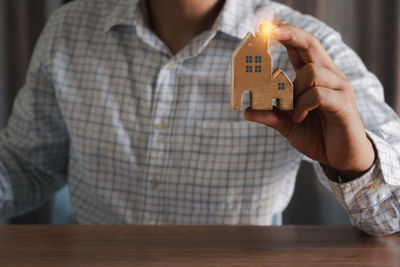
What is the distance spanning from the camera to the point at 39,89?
1.15 meters

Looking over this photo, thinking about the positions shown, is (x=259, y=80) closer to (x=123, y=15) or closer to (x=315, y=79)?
(x=315, y=79)

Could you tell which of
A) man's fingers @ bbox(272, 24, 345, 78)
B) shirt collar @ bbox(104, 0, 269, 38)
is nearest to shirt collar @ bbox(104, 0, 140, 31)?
shirt collar @ bbox(104, 0, 269, 38)

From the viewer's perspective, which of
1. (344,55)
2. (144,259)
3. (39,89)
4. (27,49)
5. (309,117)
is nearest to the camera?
(144,259)

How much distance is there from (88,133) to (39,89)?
202mm

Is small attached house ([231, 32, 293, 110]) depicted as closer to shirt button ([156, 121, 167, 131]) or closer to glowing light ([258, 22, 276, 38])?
glowing light ([258, 22, 276, 38])

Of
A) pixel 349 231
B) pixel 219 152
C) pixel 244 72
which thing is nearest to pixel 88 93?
pixel 219 152

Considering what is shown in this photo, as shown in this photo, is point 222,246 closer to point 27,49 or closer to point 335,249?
point 335,249

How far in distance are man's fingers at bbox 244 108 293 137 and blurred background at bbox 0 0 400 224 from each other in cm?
92

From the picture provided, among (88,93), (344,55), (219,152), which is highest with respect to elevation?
(344,55)

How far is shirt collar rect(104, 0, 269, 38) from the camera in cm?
100

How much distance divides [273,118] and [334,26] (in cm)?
99

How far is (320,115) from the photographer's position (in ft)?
2.37

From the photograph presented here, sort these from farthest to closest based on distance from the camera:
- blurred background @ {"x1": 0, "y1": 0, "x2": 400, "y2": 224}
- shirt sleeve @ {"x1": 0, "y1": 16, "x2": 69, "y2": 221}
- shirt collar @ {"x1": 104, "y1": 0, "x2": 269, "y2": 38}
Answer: blurred background @ {"x1": 0, "y1": 0, "x2": 400, "y2": 224}, shirt sleeve @ {"x1": 0, "y1": 16, "x2": 69, "y2": 221}, shirt collar @ {"x1": 104, "y1": 0, "x2": 269, "y2": 38}

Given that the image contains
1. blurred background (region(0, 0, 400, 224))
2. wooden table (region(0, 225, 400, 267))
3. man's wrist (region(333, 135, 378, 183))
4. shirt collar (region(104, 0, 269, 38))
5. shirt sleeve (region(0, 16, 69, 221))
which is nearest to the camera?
wooden table (region(0, 225, 400, 267))
